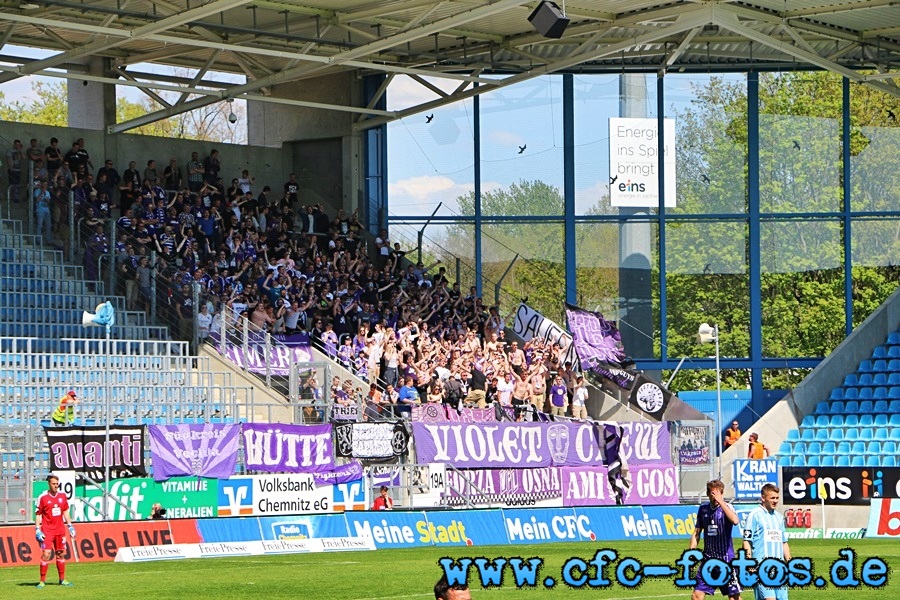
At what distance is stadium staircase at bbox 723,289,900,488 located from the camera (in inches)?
1565

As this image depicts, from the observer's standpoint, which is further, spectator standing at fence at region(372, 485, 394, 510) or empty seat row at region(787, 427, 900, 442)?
empty seat row at region(787, 427, 900, 442)

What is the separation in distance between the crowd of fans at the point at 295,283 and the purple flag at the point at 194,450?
12.1 feet

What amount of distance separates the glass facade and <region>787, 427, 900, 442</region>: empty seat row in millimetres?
3368

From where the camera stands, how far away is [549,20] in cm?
2734

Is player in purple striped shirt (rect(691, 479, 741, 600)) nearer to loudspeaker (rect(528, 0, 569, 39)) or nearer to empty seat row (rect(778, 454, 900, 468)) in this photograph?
loudspeaker (rect(528, 0, 569, 39))

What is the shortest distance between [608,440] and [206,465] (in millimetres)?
10421

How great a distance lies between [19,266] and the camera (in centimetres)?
3406

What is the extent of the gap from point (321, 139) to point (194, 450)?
18074 millimetres

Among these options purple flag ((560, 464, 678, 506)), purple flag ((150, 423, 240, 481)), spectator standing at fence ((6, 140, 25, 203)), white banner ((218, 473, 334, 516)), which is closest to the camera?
purple flag ((150, 423, 240, 481))

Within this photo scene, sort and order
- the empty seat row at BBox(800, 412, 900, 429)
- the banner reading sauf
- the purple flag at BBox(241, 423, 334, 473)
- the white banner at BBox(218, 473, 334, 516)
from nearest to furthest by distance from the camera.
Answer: the white banner at BBox(218, 473, 334, 516), the purple flag at BBox(241, 423, 334, 473), the banner reading sauf, the empty seat row at BBox(800, 412, 900, 429)

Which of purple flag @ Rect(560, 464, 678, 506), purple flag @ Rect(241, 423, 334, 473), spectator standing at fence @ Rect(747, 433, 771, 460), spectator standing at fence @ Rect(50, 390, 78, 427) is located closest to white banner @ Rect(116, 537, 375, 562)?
purple flag @ Rect(241, 423, 334, 473)

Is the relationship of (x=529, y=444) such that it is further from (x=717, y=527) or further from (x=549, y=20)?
(x=717, y=527)

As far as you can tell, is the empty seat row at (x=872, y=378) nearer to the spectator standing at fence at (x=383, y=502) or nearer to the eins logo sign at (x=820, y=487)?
the eins logo sign at (x=820, y=487)

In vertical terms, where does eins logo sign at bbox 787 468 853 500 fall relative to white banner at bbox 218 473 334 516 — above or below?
below
